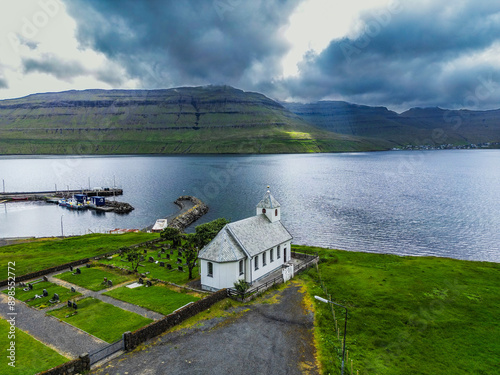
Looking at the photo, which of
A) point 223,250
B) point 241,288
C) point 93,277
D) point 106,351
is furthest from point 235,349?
point 93,277

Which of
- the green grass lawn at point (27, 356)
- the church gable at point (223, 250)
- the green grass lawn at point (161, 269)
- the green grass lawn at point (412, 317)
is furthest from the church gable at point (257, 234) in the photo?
the green grass lawn at point (27, 356)

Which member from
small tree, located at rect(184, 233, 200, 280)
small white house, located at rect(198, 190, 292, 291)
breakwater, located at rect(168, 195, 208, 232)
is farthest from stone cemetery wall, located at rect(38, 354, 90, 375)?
breakwater, located at rect(168, 195, 208, 232)

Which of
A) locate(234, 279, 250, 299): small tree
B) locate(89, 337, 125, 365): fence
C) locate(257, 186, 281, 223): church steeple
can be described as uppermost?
locate(257, 186, 281, 223): church steeple

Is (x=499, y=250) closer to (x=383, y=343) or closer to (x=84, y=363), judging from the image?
(x=383, y=343)

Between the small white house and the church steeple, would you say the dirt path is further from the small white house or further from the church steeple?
the church steeple

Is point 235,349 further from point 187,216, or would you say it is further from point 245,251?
point 187,216

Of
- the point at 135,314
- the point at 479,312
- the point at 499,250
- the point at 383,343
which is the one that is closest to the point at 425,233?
the point at 499,250
